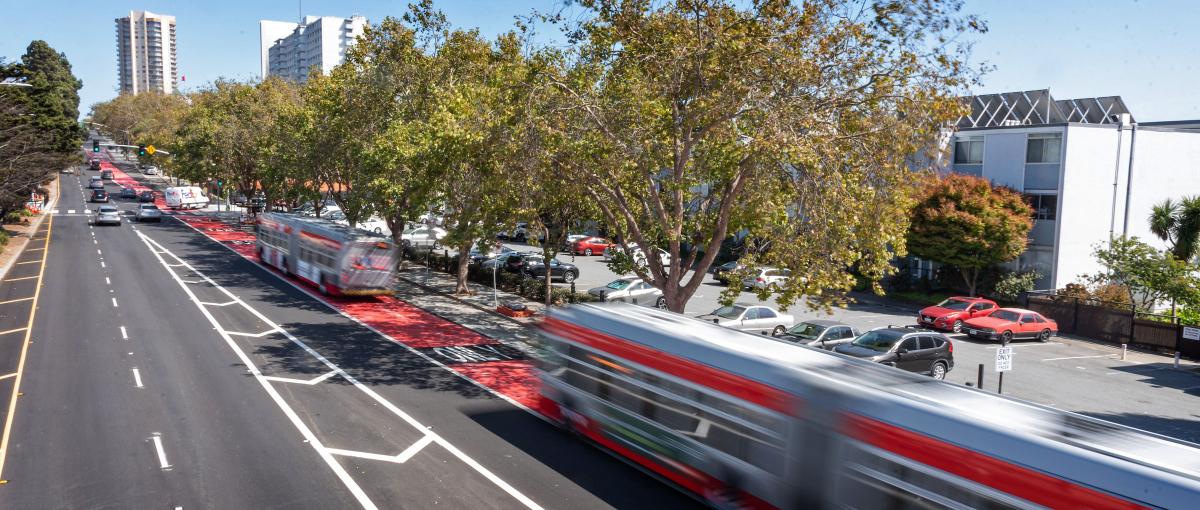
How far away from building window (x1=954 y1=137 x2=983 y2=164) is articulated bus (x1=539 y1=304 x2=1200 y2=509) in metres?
34.9

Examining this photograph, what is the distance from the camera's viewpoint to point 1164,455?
7.82 metres

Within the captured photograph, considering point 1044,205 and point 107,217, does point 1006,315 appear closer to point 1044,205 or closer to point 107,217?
point 1044,205

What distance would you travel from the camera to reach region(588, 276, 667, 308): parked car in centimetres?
3516

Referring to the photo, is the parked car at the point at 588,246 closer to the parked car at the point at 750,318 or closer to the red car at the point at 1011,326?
the parked car at the point at 750,318

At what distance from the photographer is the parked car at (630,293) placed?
35.2 meters

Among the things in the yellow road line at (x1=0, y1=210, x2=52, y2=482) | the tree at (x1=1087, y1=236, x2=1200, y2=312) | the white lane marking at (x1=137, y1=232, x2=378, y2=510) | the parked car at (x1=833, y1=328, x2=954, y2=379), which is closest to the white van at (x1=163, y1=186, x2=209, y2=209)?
the yellow road line at (x1=0, y1=210, x2=52, y2=482)

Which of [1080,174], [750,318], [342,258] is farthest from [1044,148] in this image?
[342,258]

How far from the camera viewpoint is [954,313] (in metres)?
33.4

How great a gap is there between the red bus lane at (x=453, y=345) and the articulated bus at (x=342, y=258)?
741 mm

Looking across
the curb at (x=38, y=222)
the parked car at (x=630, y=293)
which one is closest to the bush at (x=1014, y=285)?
the parked car at (x=630, y=293)

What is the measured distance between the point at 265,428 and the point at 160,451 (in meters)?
1.99

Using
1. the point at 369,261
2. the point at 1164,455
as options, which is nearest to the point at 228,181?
the point at 369,261

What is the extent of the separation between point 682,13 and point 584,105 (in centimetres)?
332

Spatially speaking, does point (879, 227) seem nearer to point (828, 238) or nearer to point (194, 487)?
point (828, 238)
